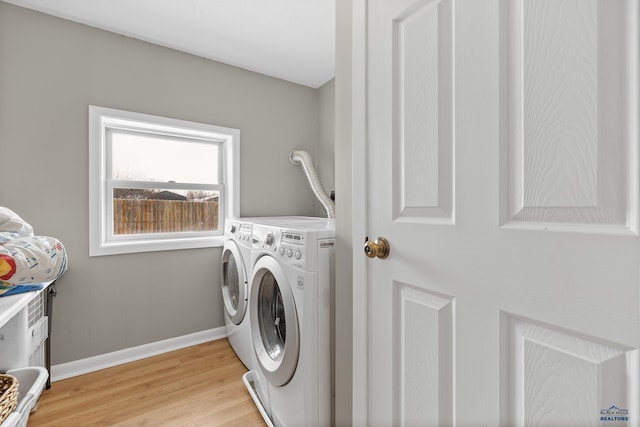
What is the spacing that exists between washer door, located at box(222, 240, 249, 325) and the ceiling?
4.70 feet

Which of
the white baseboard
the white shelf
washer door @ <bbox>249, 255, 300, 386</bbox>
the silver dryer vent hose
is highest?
the silver dryer vent hose

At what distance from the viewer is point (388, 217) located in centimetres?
87

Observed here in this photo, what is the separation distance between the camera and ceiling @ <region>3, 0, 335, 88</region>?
64.4 inches

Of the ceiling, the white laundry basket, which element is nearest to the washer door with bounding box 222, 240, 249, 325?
the white laundry basket


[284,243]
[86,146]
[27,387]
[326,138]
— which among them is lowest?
[27,387]

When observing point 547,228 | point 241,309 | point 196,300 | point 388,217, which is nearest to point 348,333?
point 388,217

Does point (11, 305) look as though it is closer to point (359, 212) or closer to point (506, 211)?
point (359, 212)

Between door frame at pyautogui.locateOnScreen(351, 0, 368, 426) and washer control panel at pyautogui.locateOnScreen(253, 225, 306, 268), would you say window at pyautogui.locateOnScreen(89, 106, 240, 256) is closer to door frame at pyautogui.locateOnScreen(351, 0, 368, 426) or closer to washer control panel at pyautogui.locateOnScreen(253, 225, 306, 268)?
washer control panel at pyautogui.locateOnScreen(253, 225, 306, 268)

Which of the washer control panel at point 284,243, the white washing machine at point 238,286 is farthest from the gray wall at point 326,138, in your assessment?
the washer control panel at point 284,243

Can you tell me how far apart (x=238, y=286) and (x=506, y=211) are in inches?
68.8

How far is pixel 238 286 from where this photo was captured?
6.44 feet

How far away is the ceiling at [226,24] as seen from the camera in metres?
1.64

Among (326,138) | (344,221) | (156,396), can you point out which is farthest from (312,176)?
(156,396)

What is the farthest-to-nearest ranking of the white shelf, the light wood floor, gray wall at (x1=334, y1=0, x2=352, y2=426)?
the light wood floor
gray wall at (x1=334, y1=0, x2=352, y2=426)
the white shelf
